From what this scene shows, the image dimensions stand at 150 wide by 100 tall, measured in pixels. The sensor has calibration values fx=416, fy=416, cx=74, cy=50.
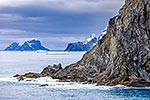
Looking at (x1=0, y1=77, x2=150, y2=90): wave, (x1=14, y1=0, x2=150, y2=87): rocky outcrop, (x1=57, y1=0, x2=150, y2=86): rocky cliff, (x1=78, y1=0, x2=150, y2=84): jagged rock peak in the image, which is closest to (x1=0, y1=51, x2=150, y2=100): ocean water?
(x1=0, y1=77, x2=150, y2=90): wave

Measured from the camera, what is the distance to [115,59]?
10412cm

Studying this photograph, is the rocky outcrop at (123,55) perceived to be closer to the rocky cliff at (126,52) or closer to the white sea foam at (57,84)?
the rocky cliff at (126,52)

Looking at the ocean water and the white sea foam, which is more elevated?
the white sea foam

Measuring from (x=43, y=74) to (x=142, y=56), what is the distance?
96.1ft

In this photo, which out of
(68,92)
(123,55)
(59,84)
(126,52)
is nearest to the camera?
(68,92)

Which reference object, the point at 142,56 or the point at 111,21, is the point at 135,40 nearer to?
the point at 142,56

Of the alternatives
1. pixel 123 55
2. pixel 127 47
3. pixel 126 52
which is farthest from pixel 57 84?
pixel 127 47

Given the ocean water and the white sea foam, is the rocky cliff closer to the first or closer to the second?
the white sea foam

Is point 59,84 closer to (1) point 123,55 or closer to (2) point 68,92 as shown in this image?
(2) point 68,92

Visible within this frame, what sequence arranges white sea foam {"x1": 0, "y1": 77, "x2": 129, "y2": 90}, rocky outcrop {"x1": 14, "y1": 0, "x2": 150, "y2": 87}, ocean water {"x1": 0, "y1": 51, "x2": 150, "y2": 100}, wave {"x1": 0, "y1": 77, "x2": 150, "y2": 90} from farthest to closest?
rocky outcrop {"x1": 14, "y1": 0, "x2": 150, "y2": 87} < white sea foam {"x1": 0, "y1": 77, "x2": 129, "y2": 90} < wave {"x1": 0, "y1": 77, "x2": 150, "y2": 90} < ocean water {"x1": 0, "y1": 51, "x2": 150, "y2": 100}

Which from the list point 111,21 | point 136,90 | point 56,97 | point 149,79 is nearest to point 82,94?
point 56,97

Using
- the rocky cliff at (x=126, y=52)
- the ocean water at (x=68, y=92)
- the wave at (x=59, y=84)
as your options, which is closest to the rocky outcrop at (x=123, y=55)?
the rocky cliff at (x=126, y=52)

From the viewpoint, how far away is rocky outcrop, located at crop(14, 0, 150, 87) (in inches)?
3930

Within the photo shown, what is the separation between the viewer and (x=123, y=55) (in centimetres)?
10300
